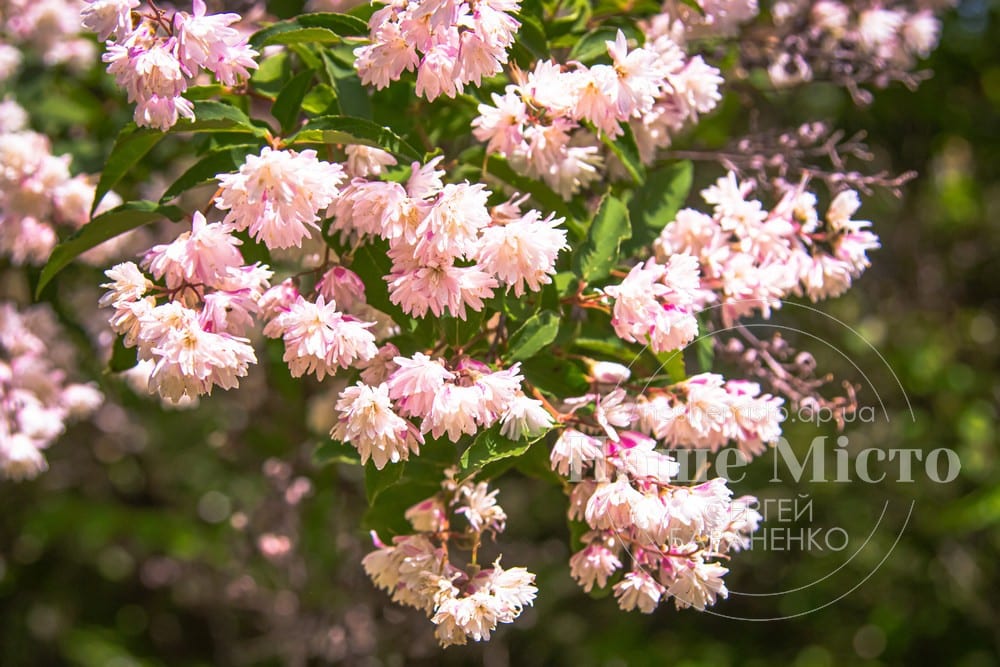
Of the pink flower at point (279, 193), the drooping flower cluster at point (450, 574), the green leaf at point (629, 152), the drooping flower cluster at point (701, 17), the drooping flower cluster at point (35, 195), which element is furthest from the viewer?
the drooping flower cluster at point (35, 195)

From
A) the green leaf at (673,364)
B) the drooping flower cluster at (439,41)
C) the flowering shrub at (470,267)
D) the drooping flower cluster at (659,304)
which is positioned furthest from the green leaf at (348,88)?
the green leaf at (673,364)

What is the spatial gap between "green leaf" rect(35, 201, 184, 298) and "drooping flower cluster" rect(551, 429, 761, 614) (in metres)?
0.64

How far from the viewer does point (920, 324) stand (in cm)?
341

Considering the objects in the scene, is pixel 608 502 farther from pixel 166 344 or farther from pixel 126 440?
pixel 126 440

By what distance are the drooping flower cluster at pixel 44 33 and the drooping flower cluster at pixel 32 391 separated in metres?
0.59

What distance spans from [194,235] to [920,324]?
9.81 ft

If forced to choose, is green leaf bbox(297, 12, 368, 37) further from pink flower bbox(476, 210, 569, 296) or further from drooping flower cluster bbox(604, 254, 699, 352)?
drooping flower cluster bbox(604, 254, 699, 352)

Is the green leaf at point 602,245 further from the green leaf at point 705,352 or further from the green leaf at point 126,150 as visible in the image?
the green leaf at point 126,150

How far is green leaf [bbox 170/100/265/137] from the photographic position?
1230mm

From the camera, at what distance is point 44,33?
2195 millimetres

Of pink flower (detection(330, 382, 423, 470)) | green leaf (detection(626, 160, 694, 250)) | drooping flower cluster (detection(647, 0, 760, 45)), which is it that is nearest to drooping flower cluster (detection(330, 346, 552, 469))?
pink flower (detection(330, 382, 423, 470))

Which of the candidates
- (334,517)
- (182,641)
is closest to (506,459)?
(334,517)

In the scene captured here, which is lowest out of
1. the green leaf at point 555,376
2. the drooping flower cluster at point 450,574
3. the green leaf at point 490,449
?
the drooping flower cluster at point 450,574

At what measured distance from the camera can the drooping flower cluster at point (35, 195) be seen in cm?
174
